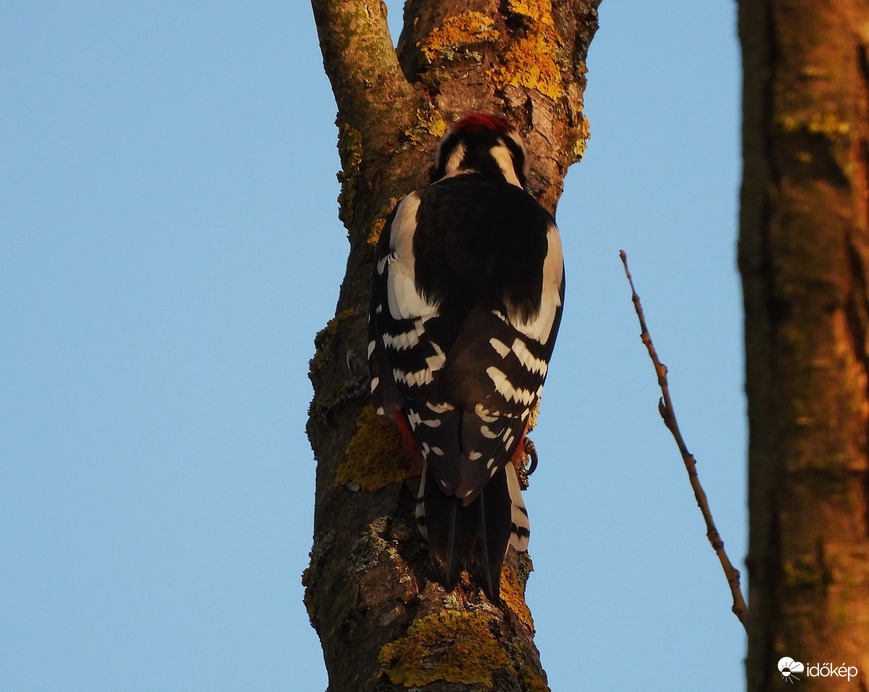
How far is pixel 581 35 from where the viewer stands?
3.75 m

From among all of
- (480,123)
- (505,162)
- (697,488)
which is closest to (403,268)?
(480,123)

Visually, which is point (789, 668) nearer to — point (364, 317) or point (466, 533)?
point (466, 533)

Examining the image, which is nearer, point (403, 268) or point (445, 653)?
point (445, 653)

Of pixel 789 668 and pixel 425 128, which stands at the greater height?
pixel 425 128

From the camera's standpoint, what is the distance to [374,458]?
8.74ft

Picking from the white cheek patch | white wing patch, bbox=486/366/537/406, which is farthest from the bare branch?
white wing patch, bbox=486/366/537/406

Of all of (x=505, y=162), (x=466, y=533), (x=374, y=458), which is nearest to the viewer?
(x=466, y=533)

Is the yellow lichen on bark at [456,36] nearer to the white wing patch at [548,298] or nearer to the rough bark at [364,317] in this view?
the rough bark at [364,317]

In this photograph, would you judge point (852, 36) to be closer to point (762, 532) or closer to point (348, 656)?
point (762, 532)

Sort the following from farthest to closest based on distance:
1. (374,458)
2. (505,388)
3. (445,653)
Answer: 1. (505,388)
2. (374,458)
3. (445,653)

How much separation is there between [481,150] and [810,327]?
8.33 ft

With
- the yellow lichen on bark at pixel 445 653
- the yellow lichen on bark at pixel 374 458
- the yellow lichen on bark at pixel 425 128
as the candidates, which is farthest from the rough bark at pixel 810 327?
the yellow lichen on bark at pixel 425 128

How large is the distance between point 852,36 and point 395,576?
1560 millimetres

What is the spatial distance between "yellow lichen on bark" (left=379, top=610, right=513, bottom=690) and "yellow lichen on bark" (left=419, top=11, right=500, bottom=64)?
6.19 ft
